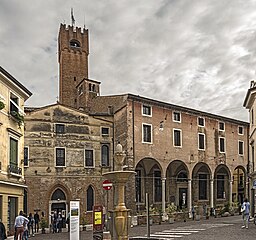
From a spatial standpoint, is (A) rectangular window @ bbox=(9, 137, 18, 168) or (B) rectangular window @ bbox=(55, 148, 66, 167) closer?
(A) rectangular window @ bbox=(9, 137, 18, 168)

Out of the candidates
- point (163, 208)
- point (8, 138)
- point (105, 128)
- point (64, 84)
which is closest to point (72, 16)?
point (64, 84)

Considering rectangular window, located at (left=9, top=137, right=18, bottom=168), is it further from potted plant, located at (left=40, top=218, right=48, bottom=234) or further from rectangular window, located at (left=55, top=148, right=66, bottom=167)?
rectangular window, located at (left=55, top=148, right=66, bottom=167)

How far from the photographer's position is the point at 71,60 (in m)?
68.9

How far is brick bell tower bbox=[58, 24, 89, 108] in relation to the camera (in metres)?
67.0

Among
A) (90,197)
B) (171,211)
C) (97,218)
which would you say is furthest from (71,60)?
(97,218)

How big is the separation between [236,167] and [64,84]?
83.4 feet

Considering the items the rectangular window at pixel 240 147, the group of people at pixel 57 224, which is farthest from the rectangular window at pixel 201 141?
the group of people at pixel 57 224

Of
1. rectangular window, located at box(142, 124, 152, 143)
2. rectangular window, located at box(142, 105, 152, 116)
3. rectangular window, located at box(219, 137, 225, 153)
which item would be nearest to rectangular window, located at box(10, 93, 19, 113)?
rectangular window, located at box(142, 124, 152, 143)

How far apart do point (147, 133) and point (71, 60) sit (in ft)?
88.4

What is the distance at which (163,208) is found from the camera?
151 feet

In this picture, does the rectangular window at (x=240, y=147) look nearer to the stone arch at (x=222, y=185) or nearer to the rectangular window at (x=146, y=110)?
the stone arch at (x=222, y=185)

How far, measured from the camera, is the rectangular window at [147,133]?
148ft

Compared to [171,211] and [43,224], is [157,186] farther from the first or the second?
[43,224]

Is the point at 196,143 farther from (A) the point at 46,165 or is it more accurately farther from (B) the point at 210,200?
(A) the point at 46,165
